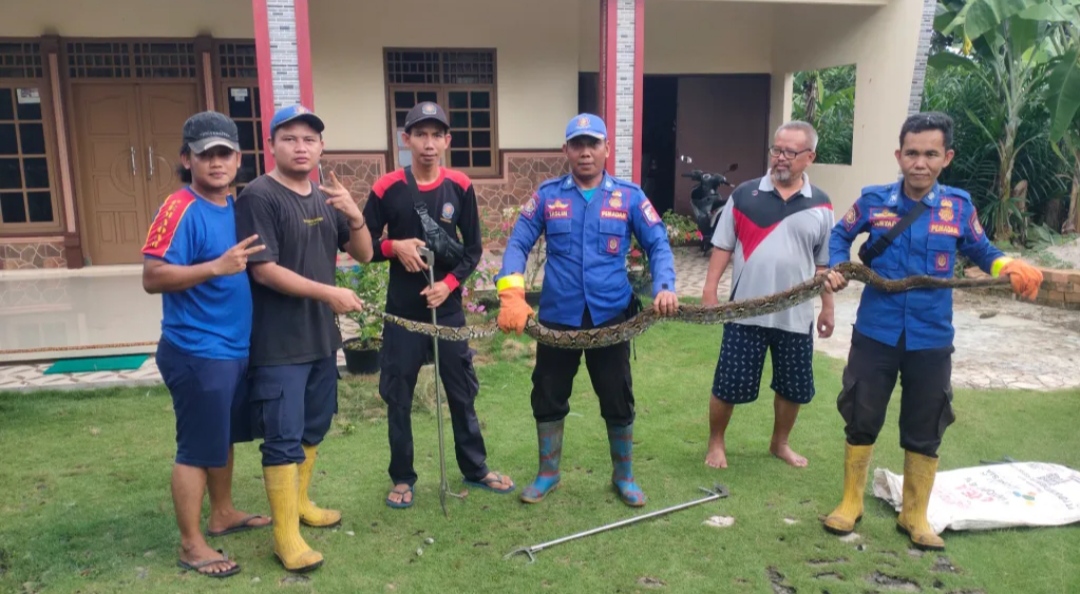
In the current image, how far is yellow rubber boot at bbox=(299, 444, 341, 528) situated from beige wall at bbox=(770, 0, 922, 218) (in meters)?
8.33

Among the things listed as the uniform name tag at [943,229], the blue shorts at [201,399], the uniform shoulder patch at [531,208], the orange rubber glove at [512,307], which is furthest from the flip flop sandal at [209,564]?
the uniform name tag at [943,229]

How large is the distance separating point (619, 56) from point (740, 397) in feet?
17.0

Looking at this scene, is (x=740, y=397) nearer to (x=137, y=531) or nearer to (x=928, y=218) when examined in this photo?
(x=928, y=218)

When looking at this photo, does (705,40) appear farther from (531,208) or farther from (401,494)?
(401,494)

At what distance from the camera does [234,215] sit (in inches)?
124

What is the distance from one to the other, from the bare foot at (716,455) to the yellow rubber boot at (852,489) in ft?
2.50

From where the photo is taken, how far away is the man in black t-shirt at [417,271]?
364 cm

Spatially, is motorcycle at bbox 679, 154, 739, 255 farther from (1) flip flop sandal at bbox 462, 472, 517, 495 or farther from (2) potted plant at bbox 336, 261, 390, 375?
(1) flip flop sandal at bbox 462, 472, 517, 495

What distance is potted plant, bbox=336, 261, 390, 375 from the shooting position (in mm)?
5957

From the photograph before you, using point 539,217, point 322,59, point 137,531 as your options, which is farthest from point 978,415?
point 322,59

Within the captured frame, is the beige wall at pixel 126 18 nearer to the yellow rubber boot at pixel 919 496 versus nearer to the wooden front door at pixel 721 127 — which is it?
the wooden front door at pixel 721 127

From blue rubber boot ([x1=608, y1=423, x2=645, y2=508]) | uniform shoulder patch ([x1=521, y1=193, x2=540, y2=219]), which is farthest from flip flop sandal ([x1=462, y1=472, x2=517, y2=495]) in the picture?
uniform shoulder patch ([x1=521, y1=193, x2=540, y2=219])

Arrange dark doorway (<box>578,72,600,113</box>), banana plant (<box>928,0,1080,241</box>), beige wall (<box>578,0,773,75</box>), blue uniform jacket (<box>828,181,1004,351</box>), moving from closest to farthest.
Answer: blue uniform jacket (<box>828,181,1004,351</box>) → banana plant (<box>928,0,1080,241</box>) → beige wall (<box>578,0,773,75</box>) → dark doorway (<box>578,72,600,113</box>)

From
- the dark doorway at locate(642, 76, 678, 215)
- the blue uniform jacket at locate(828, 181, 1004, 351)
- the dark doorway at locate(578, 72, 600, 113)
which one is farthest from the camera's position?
the dark doorway at locate(642, 76, 678, 215)
